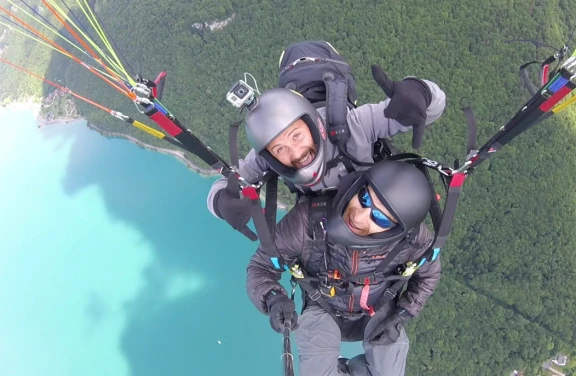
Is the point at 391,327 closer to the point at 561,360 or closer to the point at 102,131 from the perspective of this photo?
the point at 561,360

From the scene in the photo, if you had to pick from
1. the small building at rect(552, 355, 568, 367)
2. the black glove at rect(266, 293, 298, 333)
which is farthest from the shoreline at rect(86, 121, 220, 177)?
the small building at rect(552, 355, 568, 367)

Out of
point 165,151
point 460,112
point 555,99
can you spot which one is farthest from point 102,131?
point 555,99

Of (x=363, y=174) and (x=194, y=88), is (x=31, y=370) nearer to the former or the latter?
(x=194, y=88)

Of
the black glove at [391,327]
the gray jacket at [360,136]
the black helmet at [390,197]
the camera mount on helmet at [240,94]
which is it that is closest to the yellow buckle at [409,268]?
the black helmet at [390,197]

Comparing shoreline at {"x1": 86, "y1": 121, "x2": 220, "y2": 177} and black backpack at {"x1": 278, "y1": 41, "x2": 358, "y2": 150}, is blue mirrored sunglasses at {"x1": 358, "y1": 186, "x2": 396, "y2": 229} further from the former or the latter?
shoreline at {"x1": 86, "y1": 121, "x2": 220, "y2": 177}

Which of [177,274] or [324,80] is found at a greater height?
[324,80]
